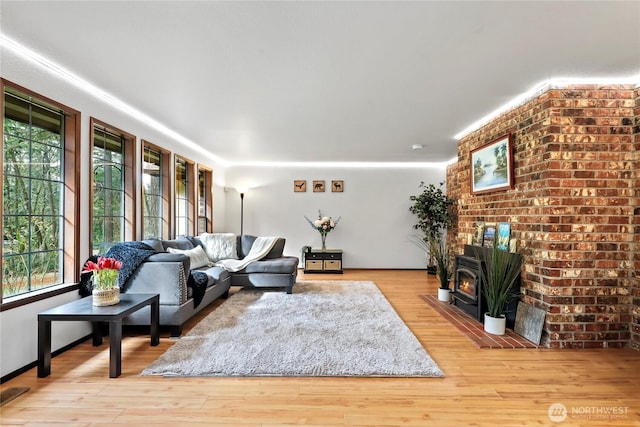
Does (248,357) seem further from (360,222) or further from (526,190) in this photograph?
(360,222)

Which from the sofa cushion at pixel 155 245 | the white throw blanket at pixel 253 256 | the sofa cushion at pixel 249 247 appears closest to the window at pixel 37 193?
the sofa cushion at pixel 155 245

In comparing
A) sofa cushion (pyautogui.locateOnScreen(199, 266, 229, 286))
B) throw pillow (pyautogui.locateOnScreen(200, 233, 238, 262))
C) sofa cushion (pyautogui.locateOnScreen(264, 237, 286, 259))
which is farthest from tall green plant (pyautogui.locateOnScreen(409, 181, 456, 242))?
sofa cushion (pyautogui.locateOnScreen(199, 266, 229, 286))

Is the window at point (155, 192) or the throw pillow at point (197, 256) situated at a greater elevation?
the window at point (155, 192)

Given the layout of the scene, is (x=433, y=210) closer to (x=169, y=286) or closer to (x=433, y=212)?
(x=433, y=212)

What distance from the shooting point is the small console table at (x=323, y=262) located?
660 cm

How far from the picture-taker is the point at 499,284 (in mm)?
3168

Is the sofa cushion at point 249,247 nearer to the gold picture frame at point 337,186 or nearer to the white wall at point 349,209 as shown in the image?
the white wall at point 349,209

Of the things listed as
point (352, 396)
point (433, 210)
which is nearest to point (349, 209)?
point (433, 210)

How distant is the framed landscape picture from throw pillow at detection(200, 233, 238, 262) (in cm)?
384

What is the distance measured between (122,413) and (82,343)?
4.85 feet

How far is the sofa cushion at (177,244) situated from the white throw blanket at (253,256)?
56 cm

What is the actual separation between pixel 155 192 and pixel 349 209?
4.07m

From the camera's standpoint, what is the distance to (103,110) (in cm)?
331

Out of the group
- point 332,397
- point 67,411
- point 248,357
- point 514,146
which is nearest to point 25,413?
point 67,411
